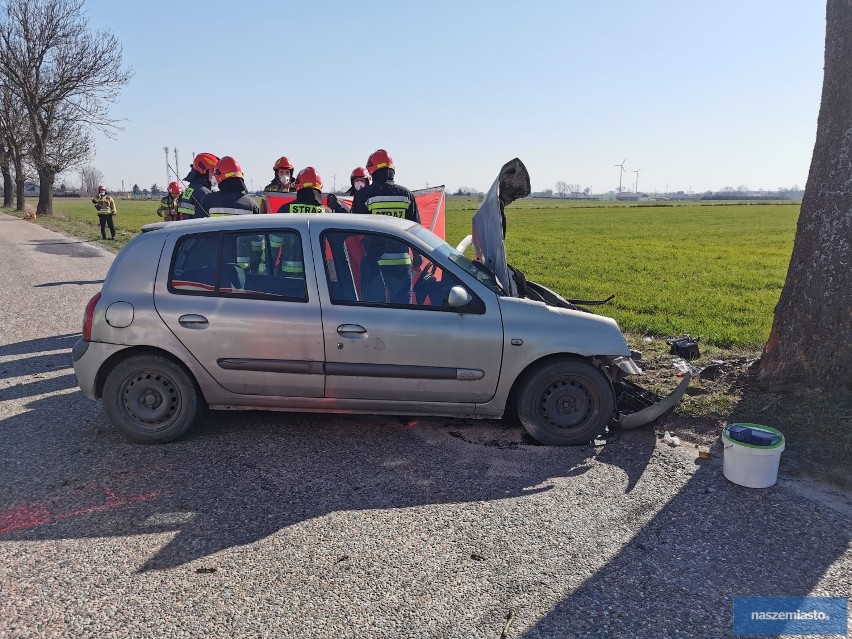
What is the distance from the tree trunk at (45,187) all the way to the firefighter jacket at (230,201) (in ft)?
120

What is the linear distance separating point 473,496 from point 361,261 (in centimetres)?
188

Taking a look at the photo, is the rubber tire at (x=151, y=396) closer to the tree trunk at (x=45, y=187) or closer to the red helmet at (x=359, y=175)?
the red helmet at (x=359, y=175)

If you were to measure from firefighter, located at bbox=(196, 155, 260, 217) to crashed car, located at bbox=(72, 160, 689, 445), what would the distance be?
2.41 metres

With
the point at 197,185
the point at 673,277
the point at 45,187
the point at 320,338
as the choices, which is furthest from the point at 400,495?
the point at 45,187

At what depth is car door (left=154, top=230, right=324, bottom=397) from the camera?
480 centimetres

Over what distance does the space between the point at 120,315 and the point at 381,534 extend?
2.62 metres

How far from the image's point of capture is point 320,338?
15.7 ft

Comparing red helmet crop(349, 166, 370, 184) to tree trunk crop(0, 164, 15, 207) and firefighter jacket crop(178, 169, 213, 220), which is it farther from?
tree trunk crop(0, 164, 15, 207)

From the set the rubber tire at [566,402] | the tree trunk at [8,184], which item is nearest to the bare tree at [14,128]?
the tree trunk at [8,184]

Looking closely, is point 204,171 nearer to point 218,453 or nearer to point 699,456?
point 218,453

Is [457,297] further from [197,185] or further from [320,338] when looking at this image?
[197,185]

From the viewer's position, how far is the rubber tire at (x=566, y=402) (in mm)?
A: 4875

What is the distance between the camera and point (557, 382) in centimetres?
492

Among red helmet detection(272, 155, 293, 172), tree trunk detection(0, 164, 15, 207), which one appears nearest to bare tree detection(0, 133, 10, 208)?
tree trunk detection(0, 164, 15, 207)
